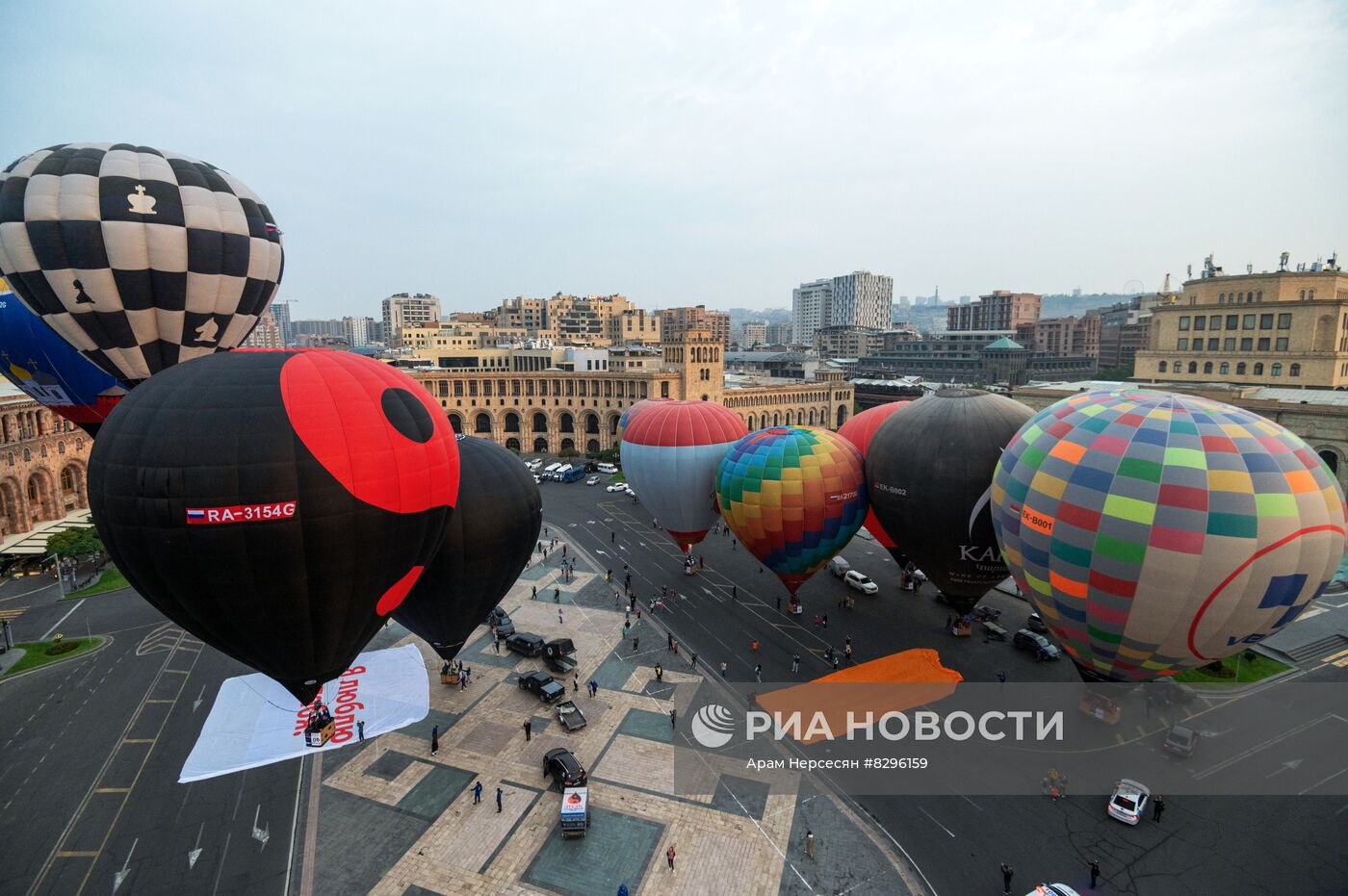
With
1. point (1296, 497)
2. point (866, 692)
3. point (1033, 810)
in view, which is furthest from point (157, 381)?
point (1296, 497)

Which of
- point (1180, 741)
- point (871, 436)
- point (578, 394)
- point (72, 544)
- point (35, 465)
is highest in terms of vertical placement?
point (871, 436)

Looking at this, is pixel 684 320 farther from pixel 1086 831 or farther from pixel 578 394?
pixel 1086 831

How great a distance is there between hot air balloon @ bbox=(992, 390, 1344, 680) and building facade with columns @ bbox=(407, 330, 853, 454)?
184ft

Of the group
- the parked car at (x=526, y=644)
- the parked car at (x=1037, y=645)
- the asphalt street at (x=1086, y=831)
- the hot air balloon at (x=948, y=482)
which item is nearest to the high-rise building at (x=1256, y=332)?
the asphalt street at (x=1086, y=831)

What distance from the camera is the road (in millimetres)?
17125

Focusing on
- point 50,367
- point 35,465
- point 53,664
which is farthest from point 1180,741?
point 35,465

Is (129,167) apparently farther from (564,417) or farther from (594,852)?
(564,417)

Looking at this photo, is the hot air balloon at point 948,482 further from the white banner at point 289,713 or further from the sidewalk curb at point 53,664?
the sidewalk curb at point 53,664

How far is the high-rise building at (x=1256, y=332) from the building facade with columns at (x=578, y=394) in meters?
42.4

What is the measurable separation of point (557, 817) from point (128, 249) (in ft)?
70.9

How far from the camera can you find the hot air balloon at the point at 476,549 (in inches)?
795

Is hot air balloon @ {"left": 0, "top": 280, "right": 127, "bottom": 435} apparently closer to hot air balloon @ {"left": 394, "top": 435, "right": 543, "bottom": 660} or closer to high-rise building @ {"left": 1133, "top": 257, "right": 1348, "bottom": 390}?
hot air balloon @ {"left": 394, "top": 435, "right": 543, "bottom": 660}

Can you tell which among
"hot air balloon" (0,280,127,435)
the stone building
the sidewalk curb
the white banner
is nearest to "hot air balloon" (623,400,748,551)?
the white banner

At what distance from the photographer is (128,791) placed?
65.9ft
